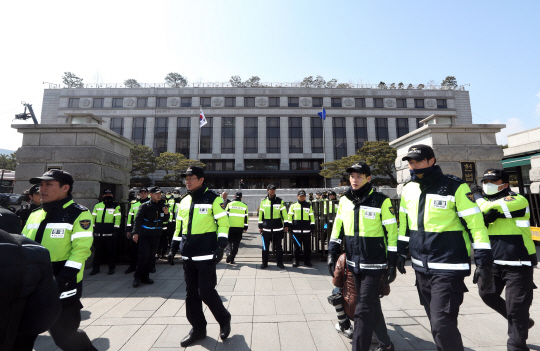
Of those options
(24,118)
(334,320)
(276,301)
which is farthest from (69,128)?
(24,118)

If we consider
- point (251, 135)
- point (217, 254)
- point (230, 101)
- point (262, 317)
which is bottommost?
point (262, 317)

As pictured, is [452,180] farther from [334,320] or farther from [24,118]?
[24,118]

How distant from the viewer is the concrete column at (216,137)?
4219 centimetres

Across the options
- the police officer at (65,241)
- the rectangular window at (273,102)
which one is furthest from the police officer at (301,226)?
the rectangular window at (273,102)

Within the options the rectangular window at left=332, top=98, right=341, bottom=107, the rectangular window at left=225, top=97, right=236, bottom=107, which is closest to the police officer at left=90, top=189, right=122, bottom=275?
the rectangular window at left=225, top=97, right=236, bottom=107

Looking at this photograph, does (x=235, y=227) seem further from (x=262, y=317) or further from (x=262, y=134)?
(x=262, y=134)

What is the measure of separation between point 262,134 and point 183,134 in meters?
13.5

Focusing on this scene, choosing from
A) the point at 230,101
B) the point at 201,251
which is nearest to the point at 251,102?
the point at 230,101

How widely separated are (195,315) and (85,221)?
5.82ft

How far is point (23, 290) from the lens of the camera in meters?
1.37

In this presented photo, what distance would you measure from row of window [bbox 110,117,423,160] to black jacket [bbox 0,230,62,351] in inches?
1617

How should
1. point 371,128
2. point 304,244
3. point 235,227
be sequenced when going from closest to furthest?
1. point 304,244
2. point 235,227
3. point 371,128

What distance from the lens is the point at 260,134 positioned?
42562 millimetres

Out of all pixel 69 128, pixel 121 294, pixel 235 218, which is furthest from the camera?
pixel 235 218
